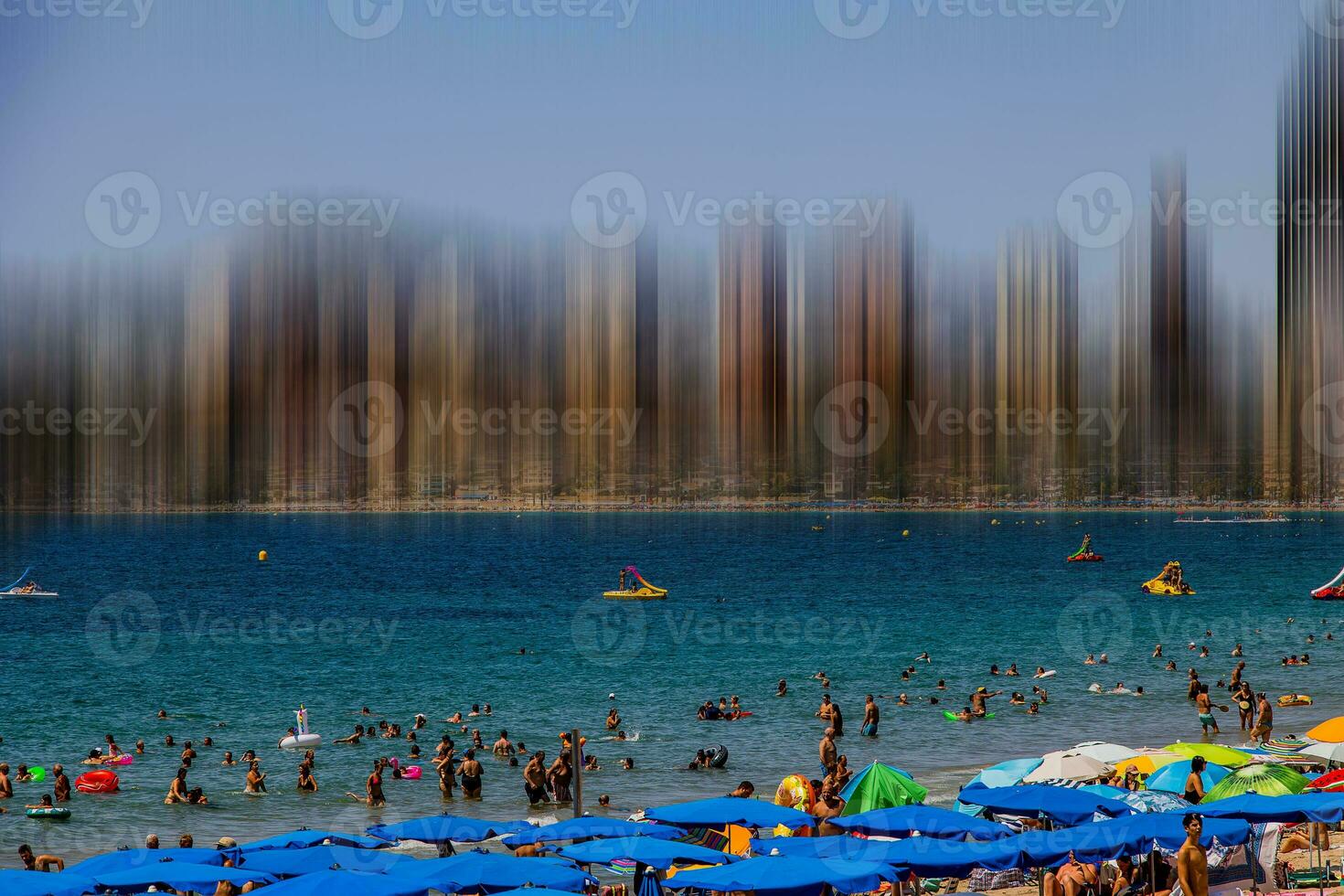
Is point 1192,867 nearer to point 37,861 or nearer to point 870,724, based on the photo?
point 37,861

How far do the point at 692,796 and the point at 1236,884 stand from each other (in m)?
16.5

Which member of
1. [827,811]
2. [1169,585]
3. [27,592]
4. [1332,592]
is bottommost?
[27,592]

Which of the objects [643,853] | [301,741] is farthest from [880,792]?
[301,741]

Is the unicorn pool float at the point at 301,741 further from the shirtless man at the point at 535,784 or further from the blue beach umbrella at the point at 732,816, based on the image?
the blue beach umbrella at the point at 732,816

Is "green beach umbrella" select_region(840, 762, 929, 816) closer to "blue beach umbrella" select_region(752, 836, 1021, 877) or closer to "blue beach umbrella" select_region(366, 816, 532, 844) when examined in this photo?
"blue beach umbrella" select_region(752, 836, 1021, 877)

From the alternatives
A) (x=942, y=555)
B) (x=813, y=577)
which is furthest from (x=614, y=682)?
(x=942, y=555)

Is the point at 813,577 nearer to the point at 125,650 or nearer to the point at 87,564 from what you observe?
the point at 125,650

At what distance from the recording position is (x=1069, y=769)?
2558 centimetres

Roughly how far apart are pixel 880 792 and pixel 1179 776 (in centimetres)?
521

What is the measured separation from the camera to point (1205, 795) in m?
21.6

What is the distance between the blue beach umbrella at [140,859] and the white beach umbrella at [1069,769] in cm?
1467

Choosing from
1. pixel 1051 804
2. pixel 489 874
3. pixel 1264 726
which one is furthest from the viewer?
pixel 1264 726

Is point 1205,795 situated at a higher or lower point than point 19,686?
higher

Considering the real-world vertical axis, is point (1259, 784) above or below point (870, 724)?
above
